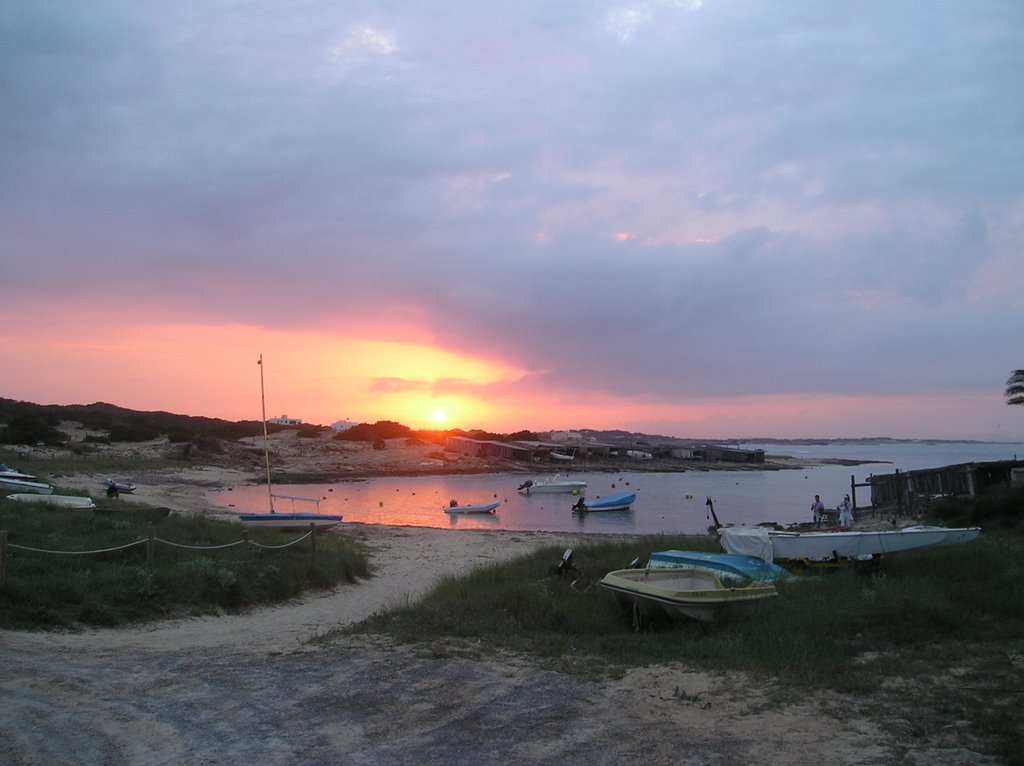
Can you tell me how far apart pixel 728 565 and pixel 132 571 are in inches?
436

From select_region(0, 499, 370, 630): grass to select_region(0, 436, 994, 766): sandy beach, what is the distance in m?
1.24

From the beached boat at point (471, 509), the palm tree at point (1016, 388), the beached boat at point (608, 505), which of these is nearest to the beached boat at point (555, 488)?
the beached boat at point (608, 505)

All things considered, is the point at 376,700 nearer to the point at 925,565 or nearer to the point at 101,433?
the point at 925,565

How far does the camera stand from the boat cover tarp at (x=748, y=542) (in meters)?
16.7

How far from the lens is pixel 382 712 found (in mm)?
7309

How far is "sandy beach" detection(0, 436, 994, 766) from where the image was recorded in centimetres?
621

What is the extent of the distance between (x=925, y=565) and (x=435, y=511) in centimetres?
3975

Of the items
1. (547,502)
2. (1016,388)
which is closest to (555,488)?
(547,502)

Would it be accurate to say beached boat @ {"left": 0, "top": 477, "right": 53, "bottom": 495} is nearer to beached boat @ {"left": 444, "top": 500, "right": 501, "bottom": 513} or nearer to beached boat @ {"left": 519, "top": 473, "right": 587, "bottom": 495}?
beached boat @ {"left": 444, "top": 500, "right": 501, "bottom": 513}

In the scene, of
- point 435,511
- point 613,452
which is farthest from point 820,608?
point 613,452

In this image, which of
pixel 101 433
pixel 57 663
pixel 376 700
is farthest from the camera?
pixel 101 433

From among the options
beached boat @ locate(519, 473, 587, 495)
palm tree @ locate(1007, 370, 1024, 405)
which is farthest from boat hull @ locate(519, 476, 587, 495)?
palm tree @ locate(1007, 370, 1024, 405)

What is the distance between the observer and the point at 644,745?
21.0ft

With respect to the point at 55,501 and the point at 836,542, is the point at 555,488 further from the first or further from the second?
the point at 836,542
